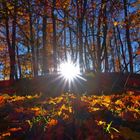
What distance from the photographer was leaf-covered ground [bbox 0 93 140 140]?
5145mm

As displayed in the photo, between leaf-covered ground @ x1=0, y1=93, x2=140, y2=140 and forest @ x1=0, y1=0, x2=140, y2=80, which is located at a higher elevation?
forest @ x1=0, y1=0, x2=140, y2=80

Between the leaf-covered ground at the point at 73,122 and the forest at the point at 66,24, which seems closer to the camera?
the leaf-covered ground at the point at 73,122

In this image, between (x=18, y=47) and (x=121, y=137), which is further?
(x=18, y=47)

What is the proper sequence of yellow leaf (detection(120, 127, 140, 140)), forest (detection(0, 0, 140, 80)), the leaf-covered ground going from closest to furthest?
yellow leaf (detection(120, 127, 140, 140)) → the leaf-covered ground → forest (detection(0, 0, 140, 80))

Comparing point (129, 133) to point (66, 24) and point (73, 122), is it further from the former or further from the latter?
point (66, 24)

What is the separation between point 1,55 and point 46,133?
32936 mm

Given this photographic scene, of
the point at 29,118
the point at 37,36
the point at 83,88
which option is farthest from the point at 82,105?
the point at 37,36

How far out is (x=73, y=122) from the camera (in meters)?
5.54

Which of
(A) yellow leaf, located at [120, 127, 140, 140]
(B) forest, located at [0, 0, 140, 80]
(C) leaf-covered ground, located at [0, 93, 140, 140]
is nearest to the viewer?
(A) yellow leaf, located at [120, 127, 140, 140]

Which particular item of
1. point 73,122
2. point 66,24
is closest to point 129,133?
point 73,122

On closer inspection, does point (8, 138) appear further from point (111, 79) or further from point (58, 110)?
point (111, 79)

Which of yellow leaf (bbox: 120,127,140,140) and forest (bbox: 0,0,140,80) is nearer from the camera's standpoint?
yellow leaf (bbox: 120,127,140,140)

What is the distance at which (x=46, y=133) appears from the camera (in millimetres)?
5219

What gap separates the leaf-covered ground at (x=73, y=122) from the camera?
5.14 meters
